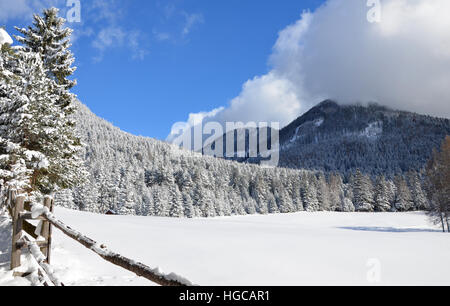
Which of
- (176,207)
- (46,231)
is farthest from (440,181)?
(176,207)

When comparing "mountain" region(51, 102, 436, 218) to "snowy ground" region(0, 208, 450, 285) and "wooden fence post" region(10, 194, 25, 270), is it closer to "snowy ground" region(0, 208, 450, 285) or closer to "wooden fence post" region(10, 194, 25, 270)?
"snowy ground" region(0, 208, 450, 285)

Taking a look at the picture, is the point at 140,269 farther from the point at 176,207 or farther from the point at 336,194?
the point at 336,194

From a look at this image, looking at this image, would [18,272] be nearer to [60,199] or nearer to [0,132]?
[0,132]

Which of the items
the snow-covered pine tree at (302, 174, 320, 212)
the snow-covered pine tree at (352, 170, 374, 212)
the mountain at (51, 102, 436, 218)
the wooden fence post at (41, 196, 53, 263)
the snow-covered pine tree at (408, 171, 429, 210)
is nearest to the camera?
the wooden fence post at (41, 196, 53, 263)

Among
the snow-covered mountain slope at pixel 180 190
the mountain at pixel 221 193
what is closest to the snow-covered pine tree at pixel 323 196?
the mountain at pixel 221 193

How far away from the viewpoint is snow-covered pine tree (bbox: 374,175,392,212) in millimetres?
80062

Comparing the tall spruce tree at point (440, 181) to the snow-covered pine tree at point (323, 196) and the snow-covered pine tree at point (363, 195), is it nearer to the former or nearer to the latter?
the snow-covered pine tree at point (363, 195)

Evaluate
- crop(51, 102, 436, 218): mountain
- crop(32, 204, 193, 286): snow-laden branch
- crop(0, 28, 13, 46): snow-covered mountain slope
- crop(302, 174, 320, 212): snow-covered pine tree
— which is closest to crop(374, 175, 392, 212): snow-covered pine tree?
crop(51, 102, 436, 218): mountain

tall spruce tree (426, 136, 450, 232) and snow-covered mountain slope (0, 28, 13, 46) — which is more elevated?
snow-covered mountain slope (0, 28, 13, 46)

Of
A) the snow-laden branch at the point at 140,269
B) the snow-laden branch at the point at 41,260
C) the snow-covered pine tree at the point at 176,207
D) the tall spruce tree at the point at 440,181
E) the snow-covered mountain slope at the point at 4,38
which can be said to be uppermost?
the snow-covered mountain slope at the point at 4,38

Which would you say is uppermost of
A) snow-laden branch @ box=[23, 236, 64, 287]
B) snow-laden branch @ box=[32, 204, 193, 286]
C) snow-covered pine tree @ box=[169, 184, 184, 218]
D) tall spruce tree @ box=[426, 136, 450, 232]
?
tall spruce tree @ box=[426, 136, 450, 232]

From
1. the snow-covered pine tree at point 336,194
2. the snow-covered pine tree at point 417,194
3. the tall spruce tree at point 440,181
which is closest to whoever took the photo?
the tall spruce tree at point 440,181

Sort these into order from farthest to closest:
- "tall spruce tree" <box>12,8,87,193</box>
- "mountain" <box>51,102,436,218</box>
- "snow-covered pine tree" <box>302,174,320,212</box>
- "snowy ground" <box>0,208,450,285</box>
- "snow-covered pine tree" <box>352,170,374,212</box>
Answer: "snow-covered pine tree" <box>302,174,320,212</box> → "snow-covered pine tree" <box>352,170,374,212</box> → "mountain" <box>51,102,436,218</box> → "tall spruce tree" <box>12,8,87,193</box> → "snowy ground" <box>0,208,450,285</box>

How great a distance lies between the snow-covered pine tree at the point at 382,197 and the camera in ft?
263
